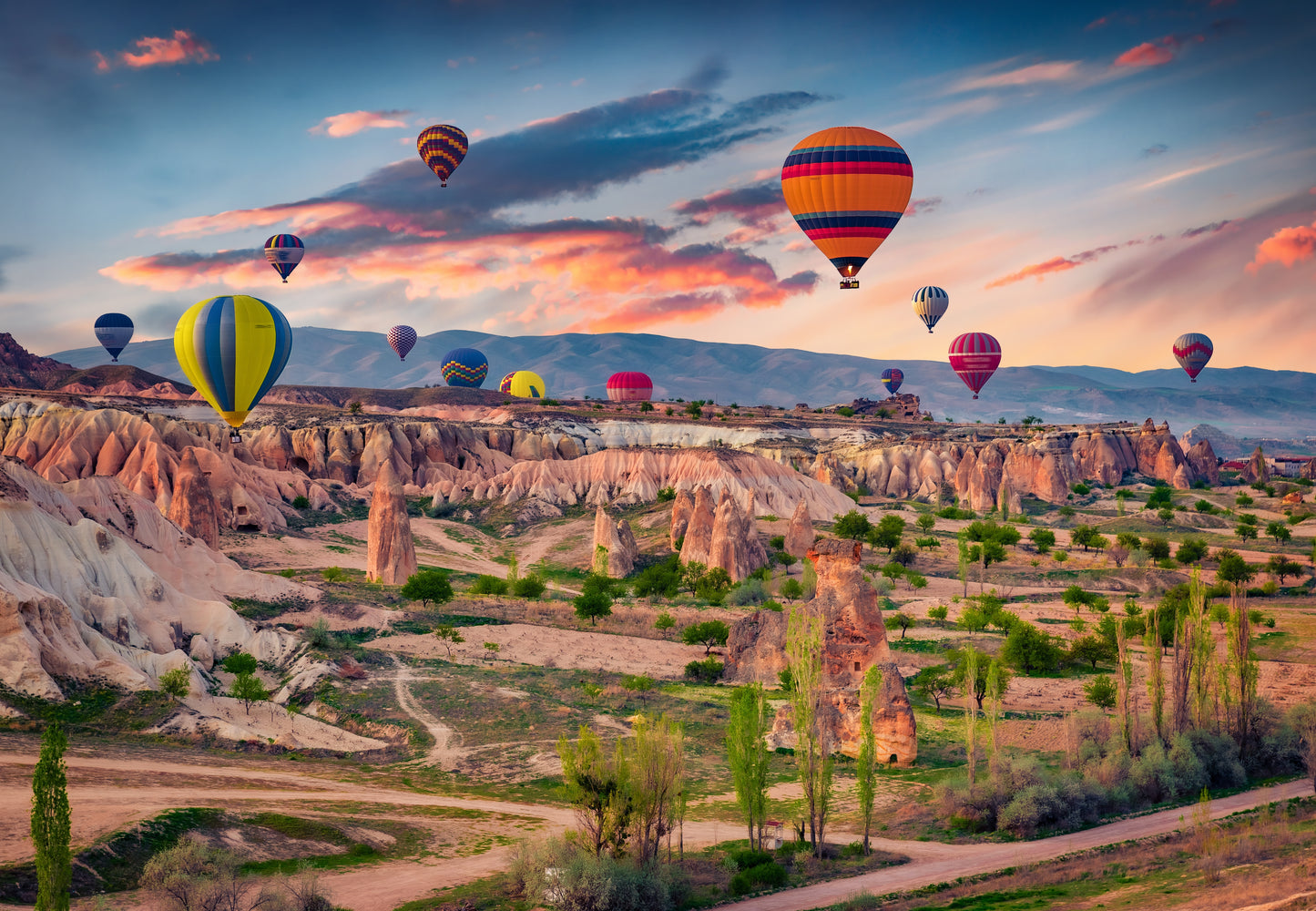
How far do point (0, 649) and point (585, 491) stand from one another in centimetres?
8037

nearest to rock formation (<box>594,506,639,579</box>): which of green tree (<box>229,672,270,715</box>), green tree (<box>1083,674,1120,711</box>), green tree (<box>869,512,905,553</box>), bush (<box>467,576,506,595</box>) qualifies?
bush (<box>467,576,506,595</box>)

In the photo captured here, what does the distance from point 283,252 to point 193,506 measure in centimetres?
9022

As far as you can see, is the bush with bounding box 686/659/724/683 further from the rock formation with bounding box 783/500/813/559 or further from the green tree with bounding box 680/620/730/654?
the rock formation with bounding box 783/500/813/559

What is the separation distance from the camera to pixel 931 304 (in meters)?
158

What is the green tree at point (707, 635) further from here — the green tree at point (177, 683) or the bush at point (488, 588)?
the green tree at point (177, 683)

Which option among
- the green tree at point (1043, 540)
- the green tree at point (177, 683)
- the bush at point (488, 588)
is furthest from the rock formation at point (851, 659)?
the green tree at point (1043, 540)

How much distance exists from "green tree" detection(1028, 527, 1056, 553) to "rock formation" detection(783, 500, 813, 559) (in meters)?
22.2

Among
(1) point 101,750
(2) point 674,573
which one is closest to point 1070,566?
(2) point 674,573

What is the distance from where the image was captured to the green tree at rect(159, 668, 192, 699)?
39750mm

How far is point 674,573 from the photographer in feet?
252

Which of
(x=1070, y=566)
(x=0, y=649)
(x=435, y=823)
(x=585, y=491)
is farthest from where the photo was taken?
(x=585, y=491)

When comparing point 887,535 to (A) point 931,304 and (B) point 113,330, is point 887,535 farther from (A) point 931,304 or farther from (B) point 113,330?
(B) point 113,330

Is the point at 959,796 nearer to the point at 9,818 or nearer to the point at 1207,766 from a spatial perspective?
the point at 1207,766

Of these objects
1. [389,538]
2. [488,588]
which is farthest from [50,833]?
[488,588]
